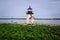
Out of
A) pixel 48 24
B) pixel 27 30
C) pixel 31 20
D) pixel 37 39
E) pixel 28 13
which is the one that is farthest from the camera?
pixel 28 13

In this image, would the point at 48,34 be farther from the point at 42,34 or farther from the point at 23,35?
the point at 23,35

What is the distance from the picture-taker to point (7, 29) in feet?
12.1

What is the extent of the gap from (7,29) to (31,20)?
853 mm

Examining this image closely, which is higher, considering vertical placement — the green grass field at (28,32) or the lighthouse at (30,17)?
the lighthouse at (30,17)

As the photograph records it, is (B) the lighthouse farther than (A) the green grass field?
Yes

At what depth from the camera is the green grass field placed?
340 cm

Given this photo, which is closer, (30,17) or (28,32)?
(28,32)

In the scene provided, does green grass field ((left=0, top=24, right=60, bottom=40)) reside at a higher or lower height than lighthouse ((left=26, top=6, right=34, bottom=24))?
lower

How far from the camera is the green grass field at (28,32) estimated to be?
3.40 metres

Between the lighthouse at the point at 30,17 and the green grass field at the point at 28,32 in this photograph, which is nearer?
the green grass field at the point at 28,32

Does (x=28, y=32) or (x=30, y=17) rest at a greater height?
(x=30, y=17)

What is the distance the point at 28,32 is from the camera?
3625 mm

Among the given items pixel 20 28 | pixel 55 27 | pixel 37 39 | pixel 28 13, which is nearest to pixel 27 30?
pixel 20 28

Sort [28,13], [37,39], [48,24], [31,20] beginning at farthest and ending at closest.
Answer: [28,13]
[31,20]
[48,24]
[37,39]
